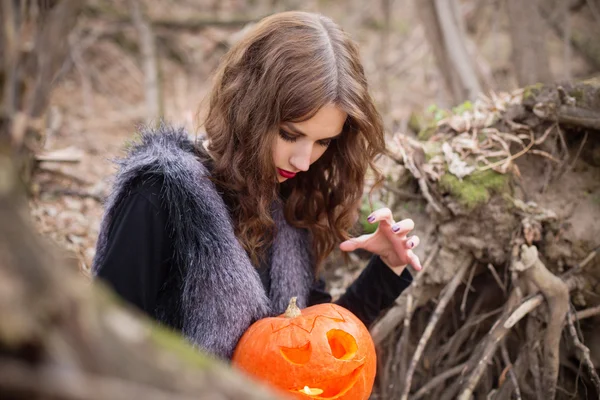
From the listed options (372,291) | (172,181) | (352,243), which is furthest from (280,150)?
(372,291)

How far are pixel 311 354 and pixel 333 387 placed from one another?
0.20 meters

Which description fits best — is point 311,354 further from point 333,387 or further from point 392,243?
point 392,243

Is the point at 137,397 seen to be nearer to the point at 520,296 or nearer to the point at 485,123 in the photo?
the point at 520,296

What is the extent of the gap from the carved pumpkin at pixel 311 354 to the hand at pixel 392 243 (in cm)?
44

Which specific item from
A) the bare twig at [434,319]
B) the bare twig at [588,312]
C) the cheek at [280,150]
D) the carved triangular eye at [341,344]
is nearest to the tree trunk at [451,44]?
the bare twig at [434,319]

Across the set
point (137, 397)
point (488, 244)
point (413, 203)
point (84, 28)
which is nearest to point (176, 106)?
point (84, 28)

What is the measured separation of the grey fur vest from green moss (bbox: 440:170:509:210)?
130 centimetres

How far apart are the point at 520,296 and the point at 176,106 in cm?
558

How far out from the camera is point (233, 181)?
8.09ft

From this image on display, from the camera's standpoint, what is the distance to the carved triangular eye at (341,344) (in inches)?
93.4

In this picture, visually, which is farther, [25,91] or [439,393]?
[439,393]

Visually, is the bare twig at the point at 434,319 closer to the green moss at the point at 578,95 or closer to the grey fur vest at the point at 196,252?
the grey fur vest at the point at 196,252

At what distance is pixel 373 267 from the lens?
2955 millimetres

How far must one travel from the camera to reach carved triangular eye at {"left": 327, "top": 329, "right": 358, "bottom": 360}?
237cm
